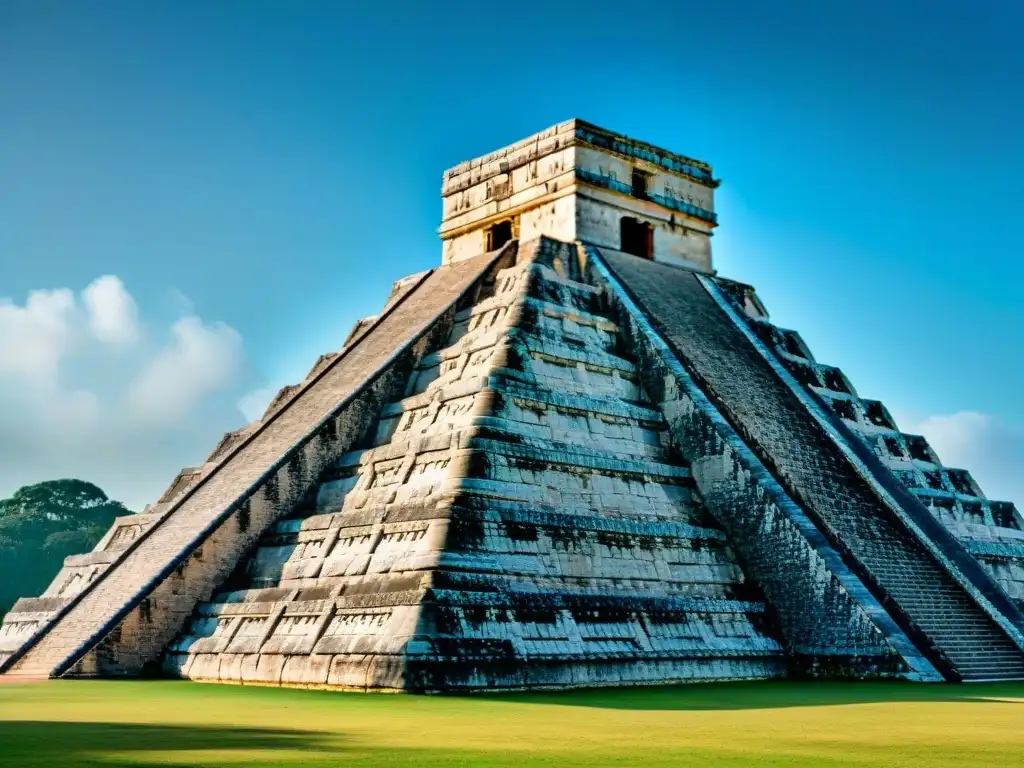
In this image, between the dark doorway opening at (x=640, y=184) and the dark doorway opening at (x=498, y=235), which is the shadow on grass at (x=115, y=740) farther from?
the dark doorway opening at (x=640, y=184)

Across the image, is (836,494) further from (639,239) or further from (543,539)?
(639,239)

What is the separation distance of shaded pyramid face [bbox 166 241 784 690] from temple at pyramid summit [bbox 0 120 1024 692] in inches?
1.4

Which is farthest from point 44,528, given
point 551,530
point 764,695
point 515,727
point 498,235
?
point 515,727

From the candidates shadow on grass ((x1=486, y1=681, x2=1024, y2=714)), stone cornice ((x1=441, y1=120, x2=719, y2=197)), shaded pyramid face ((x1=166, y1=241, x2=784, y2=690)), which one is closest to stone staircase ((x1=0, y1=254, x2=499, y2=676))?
shaded pyramid face ((x1=166, y1=241, x2=784, y2=690))

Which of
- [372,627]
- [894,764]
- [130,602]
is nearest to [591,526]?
[372,627]

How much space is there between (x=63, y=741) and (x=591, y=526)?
7378mm

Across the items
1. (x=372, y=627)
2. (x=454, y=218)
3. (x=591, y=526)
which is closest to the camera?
(x=372, y=627)

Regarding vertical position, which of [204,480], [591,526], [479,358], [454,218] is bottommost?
[591,526]

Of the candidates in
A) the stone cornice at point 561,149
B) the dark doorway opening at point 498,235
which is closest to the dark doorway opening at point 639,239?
the stone cornice at point 561,149

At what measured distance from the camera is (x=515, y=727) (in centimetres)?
838

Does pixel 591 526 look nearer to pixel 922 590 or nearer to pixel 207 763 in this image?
pixel 922 590

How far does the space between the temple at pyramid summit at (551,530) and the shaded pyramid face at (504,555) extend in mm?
34

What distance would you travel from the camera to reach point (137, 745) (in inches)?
281

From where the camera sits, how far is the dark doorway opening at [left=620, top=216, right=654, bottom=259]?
68.7 feet
